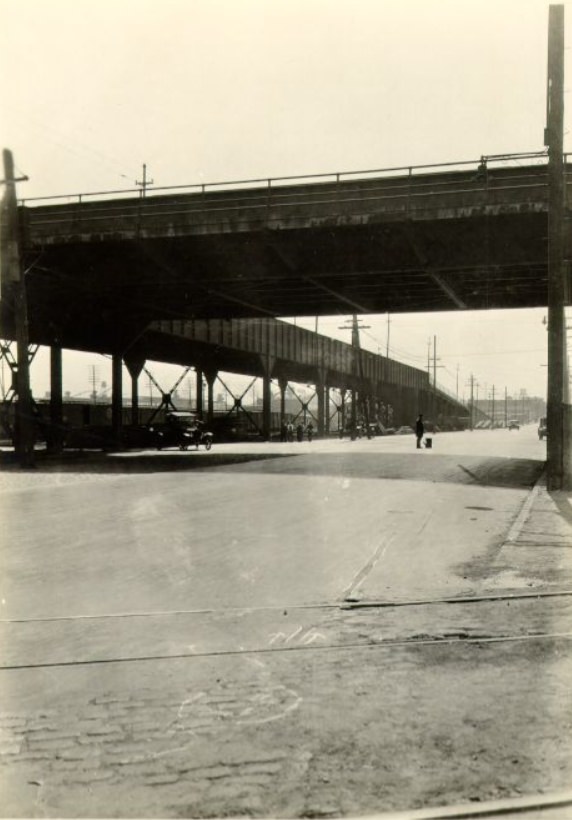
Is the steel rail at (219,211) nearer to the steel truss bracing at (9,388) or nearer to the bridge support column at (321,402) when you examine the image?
the steel truss bracing at (9,388)

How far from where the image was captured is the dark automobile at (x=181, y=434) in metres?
42.1

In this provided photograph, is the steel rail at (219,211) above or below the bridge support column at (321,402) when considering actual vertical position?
above

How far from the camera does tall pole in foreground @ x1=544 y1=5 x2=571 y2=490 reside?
1682 cm

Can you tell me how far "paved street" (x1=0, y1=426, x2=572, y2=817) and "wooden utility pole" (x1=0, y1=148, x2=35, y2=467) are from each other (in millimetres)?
12951

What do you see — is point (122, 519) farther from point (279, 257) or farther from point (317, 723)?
point (279, 257)

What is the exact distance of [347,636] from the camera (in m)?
6.28

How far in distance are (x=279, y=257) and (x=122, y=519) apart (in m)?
17.1

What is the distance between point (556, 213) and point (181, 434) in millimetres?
27596

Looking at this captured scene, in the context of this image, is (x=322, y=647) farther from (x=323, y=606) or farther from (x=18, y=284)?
(x=18, y=284)

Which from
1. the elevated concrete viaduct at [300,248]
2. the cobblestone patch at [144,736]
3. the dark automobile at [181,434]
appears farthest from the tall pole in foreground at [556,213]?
the dark automobile at [181,434]

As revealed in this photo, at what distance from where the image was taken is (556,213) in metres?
17.5

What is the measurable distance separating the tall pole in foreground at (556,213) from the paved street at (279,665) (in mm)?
5575

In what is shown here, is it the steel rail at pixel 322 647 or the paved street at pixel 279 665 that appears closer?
the paved street at pixel 279 665

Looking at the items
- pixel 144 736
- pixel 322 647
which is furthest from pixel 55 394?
pixel 144 736
